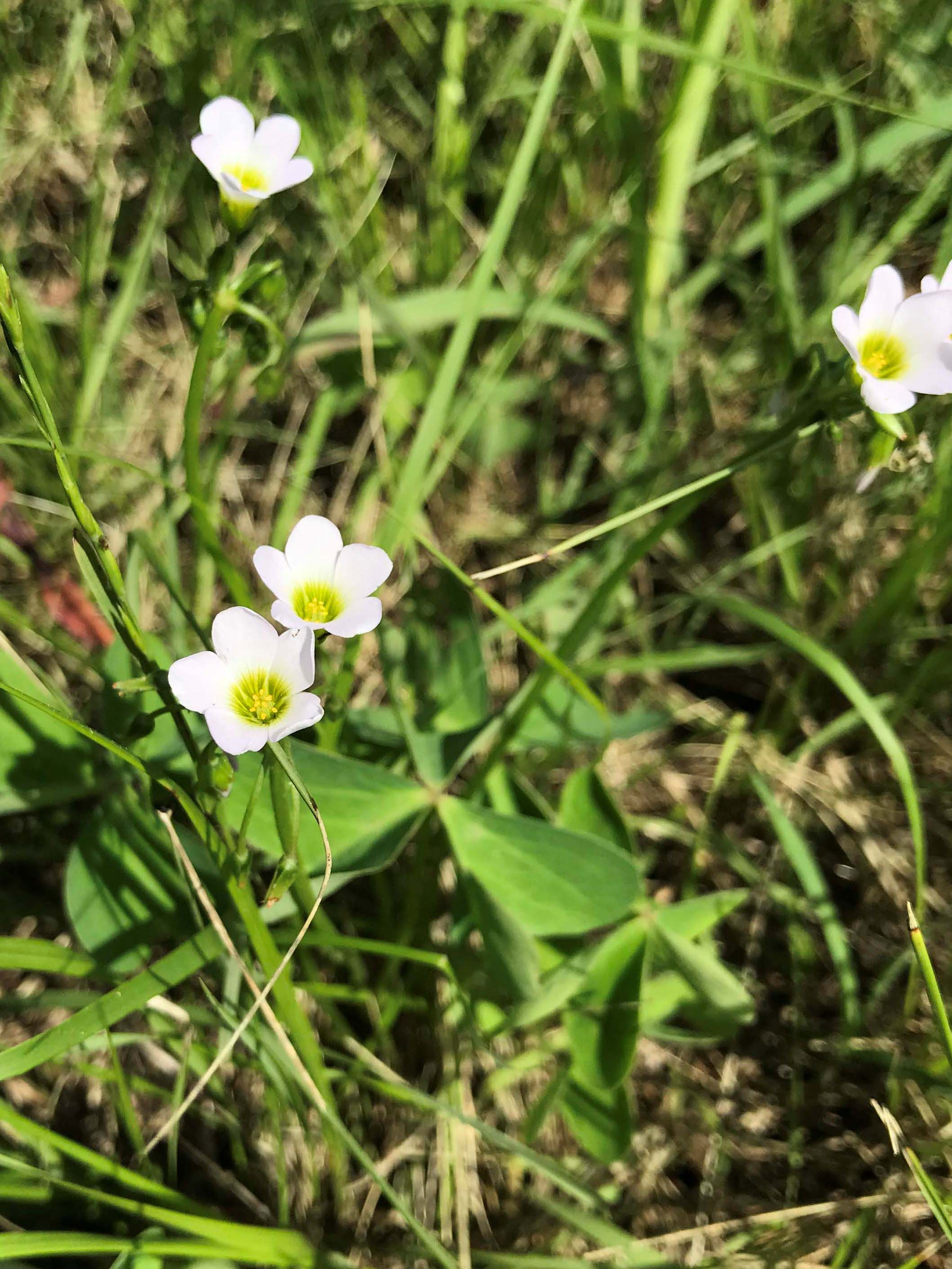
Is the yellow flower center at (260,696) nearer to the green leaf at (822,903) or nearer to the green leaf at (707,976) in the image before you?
the green leaf at (707,976)

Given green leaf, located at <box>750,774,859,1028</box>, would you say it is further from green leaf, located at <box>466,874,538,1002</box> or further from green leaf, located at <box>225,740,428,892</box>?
green leaf, located at <box>225,740,428,892</box>

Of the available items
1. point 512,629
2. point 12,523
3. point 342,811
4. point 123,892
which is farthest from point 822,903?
point 12,523

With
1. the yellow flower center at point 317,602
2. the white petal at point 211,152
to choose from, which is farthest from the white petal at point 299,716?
the white petal at point 211,152

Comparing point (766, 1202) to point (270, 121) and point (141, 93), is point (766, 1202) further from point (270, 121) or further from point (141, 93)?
point (141, 93)

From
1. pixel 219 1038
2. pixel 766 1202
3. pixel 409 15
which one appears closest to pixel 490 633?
pixel 219 1038

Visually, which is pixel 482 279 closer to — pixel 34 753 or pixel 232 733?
pixel 232 733

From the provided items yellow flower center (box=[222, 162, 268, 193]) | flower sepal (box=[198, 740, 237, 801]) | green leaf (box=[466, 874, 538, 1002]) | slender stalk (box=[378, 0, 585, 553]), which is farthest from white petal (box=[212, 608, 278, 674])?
yellow flower center (box=[222, 162, 268, 193])
